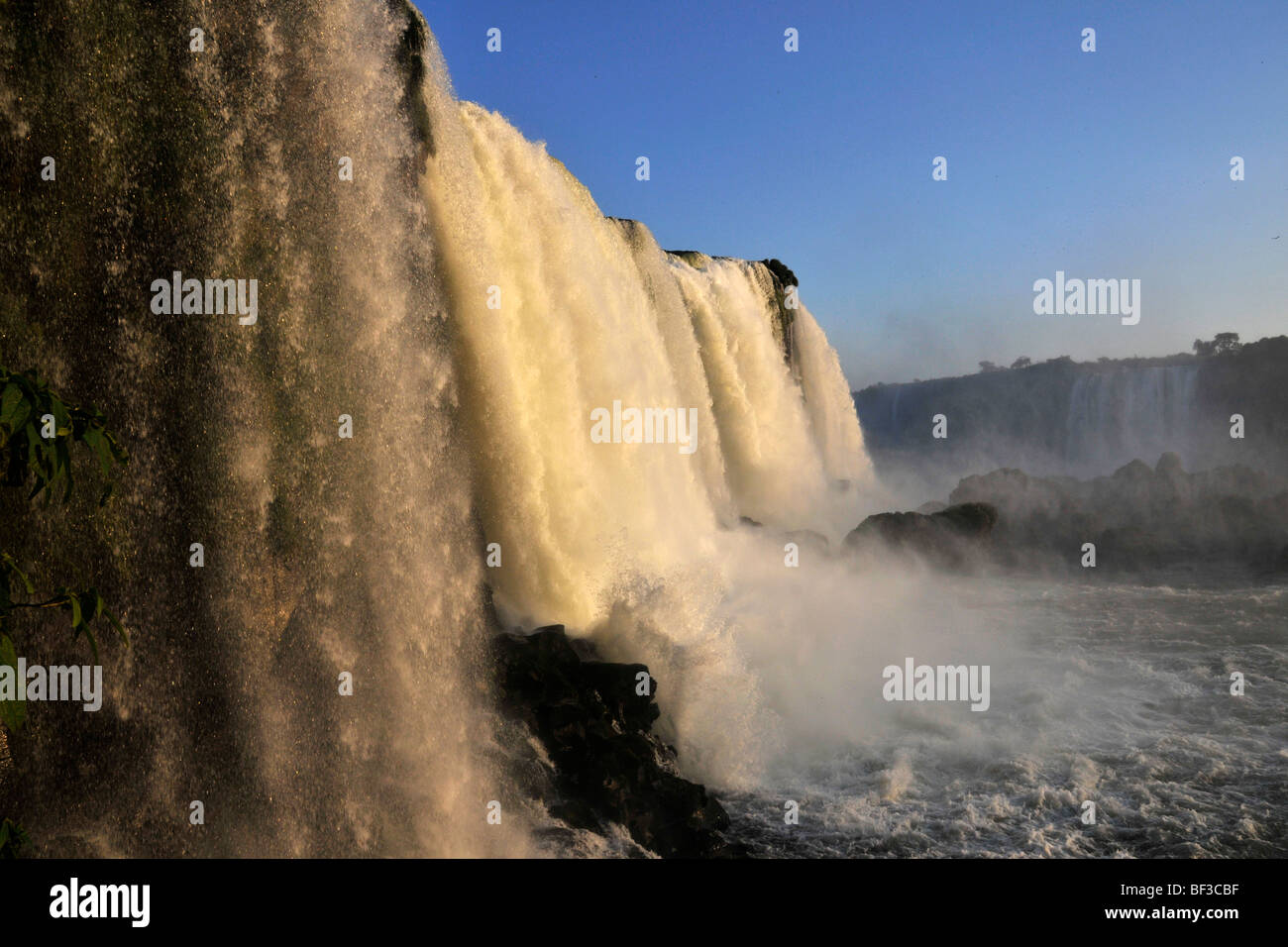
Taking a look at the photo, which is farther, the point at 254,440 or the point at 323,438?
the point at 323,438

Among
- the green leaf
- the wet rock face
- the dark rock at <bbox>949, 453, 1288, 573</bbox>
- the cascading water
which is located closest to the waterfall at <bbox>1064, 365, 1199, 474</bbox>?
the dark rock at <bbox>949, 453, 1288, 573</bbox>

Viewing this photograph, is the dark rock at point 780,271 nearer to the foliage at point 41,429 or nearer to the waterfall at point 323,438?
the waterfall at point 323,438

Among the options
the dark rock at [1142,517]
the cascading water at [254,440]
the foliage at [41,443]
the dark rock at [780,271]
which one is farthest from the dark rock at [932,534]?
the foliage at [41,443]

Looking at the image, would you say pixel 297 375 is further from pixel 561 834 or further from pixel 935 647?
pixel 935 647

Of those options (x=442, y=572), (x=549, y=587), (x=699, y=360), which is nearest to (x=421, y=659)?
(x=442, y=572)

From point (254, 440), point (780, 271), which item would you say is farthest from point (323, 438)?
point (780, 271)

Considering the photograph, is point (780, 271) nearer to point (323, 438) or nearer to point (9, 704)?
point (323, 438)
